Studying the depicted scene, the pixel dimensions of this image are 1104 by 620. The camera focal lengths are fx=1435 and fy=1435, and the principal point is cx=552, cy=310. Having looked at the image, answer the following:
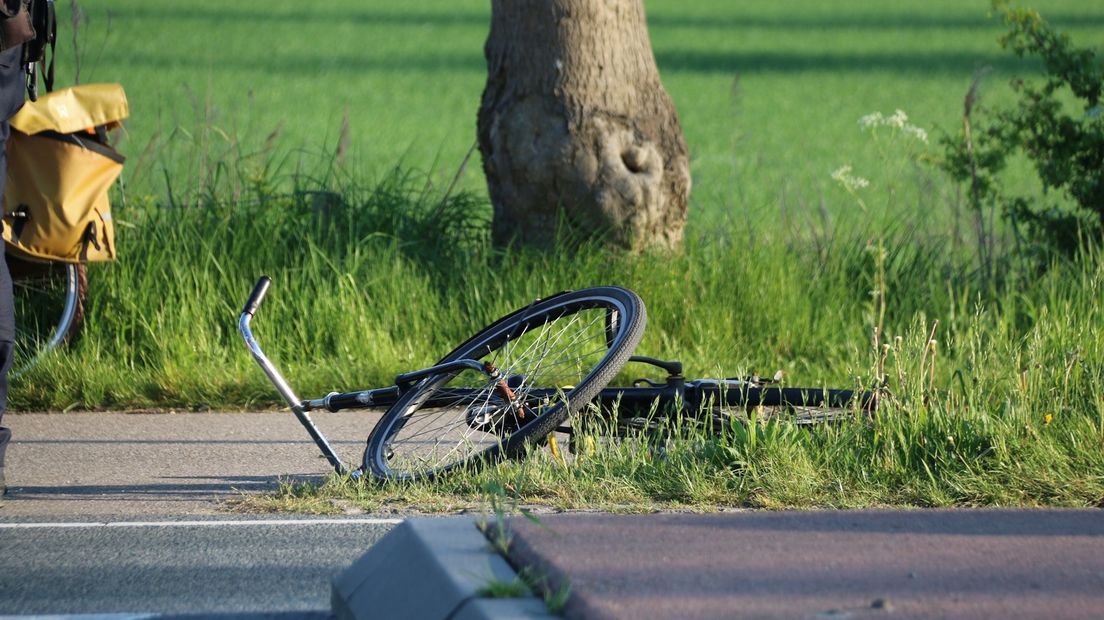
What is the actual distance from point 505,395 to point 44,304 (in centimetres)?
340

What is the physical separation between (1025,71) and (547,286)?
2905 cm

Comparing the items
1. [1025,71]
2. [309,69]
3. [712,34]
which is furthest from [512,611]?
[712,34]

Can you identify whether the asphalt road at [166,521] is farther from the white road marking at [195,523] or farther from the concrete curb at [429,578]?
the concrete curb at [429,578]

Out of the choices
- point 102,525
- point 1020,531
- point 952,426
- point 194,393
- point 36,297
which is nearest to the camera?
point 1020,531

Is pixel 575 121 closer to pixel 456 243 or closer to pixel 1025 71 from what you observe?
pixel 456 243

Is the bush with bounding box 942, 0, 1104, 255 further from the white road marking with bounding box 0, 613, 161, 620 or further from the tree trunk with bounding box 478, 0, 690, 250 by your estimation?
the white road marking with bounding box 0, 613, 161, 620

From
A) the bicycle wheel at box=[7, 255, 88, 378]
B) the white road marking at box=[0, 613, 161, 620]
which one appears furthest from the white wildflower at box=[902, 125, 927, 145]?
the white road marking at box=[0, 613, 161, 620]

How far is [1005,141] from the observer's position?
8.33 meters

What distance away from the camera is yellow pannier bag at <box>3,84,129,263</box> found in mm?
6949

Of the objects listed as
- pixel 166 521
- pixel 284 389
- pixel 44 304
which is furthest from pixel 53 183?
pixel 166 521

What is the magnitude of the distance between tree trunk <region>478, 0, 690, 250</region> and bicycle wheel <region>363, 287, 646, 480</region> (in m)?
1.62

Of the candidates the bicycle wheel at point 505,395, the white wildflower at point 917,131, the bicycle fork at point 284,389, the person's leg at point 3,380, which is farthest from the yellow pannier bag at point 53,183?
the white wildflower at point 917,131

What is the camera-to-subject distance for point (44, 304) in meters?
7.44

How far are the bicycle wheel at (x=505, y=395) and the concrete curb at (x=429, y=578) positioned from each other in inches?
36.0
